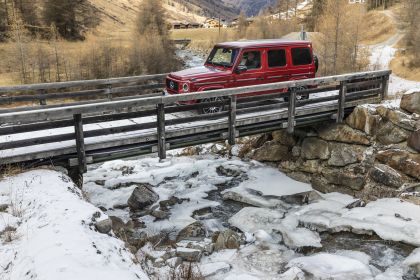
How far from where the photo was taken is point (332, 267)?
25.8ft

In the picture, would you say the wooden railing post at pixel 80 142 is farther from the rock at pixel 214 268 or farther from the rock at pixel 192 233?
the rock at pixel 214 268

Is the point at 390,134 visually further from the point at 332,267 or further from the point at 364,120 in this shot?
the point at 332,267

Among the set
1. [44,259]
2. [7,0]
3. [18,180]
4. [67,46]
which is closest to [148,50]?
[67,46]

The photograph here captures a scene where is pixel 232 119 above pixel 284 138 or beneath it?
above

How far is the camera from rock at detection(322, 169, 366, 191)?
1179 centimetres

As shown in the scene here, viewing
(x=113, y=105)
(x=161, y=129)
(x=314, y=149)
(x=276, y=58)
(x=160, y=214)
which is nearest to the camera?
(x=113, y=105)

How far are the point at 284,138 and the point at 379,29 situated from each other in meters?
53.1

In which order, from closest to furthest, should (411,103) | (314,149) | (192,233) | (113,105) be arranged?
(113,105)
(192,233)
(411,103)
(314,149)

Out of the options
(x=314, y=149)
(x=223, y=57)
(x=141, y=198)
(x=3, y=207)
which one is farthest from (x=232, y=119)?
(x=3, y=207)

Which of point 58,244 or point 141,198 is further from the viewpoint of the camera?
point 141,198

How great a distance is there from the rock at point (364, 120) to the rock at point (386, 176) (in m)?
1.25

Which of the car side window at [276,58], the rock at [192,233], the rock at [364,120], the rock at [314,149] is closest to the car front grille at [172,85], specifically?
the car side window at [276,58]

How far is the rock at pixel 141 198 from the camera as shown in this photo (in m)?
11.2

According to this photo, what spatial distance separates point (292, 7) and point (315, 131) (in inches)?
3651
